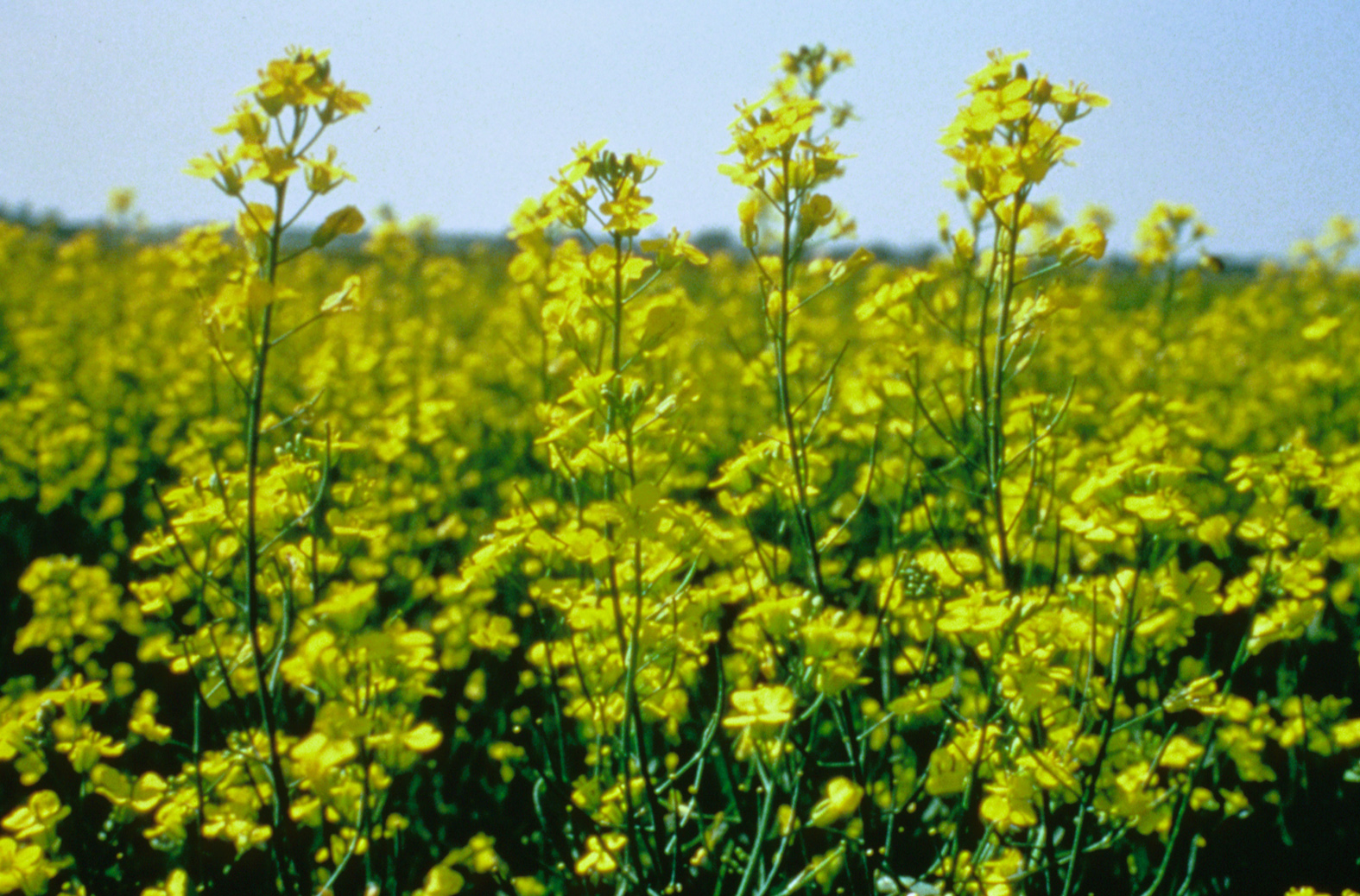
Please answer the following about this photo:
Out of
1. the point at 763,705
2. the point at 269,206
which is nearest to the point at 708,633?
the point at 763,705

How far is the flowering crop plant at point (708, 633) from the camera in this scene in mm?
1455

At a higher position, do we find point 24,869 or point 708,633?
point 708,633

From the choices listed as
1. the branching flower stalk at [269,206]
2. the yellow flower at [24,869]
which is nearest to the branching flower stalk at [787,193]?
the branching flower stalk at [269,206]

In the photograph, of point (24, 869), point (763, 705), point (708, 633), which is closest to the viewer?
point (763, 705)

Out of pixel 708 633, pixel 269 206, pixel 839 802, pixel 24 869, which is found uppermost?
pixel 269 206

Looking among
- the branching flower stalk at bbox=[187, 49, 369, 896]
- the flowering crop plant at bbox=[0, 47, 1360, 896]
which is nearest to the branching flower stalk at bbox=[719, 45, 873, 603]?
the flowering crop plant at bbox=[0, 47, 1360, 896]

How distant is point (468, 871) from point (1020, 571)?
2026mm

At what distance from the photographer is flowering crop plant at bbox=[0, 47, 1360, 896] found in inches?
57.3

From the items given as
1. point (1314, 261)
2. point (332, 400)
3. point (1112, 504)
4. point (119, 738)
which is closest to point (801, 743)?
point (1112, 504)

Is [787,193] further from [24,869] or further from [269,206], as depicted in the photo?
[24,869]

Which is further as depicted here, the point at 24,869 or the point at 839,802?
the point at 24,869

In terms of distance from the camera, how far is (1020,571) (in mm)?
3115

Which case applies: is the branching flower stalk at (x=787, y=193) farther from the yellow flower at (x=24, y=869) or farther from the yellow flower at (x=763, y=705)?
the yellow flower at (x=24, y=869)

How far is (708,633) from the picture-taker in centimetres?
173
